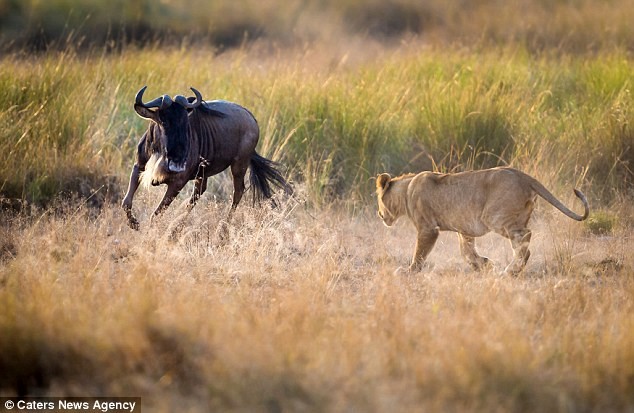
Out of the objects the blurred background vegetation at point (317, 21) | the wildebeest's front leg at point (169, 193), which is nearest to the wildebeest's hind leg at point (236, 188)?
the wildebeest's front leg at point (169, 193)

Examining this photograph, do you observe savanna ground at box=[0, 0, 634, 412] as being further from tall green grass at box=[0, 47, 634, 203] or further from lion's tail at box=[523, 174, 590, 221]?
lion's tail at box=[523, 174, 590, 221]

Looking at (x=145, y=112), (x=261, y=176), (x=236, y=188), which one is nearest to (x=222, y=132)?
(x=236, y=188)

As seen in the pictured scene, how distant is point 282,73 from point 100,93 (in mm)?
2439

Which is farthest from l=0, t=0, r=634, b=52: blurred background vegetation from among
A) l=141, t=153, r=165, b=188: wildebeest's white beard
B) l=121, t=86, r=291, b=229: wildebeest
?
l=141, t=153, r=165, b=188: wildebeest's white beard

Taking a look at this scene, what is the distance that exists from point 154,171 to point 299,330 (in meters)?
2.92

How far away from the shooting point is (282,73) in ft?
41.8

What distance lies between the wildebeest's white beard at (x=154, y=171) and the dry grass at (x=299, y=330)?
0.40 metres

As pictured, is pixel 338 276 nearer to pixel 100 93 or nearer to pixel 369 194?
pixel 369 194

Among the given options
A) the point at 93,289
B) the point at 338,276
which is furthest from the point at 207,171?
the point at 93,289

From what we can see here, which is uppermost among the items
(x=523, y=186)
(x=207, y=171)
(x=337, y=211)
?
(x=523, y=186)

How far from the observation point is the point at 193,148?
809cm

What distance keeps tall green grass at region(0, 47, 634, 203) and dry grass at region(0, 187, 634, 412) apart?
229cm

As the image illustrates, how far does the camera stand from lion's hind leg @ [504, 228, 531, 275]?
295 inches

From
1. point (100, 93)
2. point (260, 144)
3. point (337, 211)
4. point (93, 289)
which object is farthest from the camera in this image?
point (100, 93)
